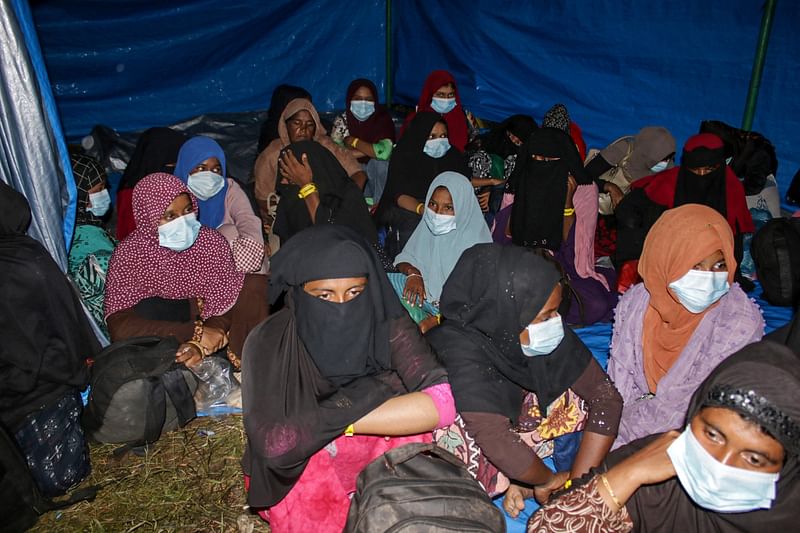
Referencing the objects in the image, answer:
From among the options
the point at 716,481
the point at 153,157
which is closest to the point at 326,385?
the point at 716,481

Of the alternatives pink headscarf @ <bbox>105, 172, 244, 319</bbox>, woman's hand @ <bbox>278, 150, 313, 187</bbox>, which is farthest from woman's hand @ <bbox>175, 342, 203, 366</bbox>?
woman's hand @ <bbox>278, 150, 313, 187</bbox>

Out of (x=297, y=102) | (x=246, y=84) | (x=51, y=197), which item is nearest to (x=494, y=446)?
(x=51, y=197)

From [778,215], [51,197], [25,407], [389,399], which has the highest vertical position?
[51,197]

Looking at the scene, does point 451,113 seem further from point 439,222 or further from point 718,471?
point 718,471

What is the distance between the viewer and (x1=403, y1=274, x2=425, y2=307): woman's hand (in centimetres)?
352

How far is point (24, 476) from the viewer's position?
2.35m

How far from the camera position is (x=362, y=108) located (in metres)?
5.84

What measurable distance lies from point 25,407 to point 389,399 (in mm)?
1544

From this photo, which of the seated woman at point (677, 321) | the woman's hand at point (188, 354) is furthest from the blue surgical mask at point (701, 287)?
the woman's hand at point (188, 354)

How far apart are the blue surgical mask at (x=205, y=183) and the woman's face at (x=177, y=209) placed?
80cm

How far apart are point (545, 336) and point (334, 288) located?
78 centimetres

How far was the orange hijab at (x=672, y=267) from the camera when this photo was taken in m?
2.44

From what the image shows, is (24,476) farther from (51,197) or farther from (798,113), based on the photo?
(798,113)

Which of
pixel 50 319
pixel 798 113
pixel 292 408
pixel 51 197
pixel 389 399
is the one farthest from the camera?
pixel 798 113
